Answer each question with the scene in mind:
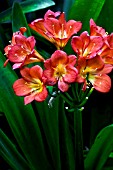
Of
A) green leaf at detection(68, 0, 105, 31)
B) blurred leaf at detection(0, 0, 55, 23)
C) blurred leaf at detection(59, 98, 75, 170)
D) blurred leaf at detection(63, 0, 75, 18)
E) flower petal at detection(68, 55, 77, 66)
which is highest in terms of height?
flower petal at detection(68, 55, 77, 66)

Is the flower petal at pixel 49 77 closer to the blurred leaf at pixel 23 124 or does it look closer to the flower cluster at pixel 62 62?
the flower cluster at pixel 62 62

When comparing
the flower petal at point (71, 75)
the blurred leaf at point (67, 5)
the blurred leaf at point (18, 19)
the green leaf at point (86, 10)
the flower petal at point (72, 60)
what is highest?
the flower petal at point (72, 60)

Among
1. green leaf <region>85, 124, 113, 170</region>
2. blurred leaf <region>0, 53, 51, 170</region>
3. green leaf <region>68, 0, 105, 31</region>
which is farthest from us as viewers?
green leaf <region>68, 0, 105, 31</region>

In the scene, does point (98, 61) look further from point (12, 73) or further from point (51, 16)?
point (12, 73)

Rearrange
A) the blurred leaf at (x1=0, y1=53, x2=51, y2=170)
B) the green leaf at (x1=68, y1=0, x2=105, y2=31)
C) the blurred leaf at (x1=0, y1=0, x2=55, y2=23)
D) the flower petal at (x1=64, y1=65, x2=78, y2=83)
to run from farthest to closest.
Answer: the blurred leaf at (x1=0, y1=0, x2=55, y2=23), the green leaf at (x1=68, y1=0, x2=105, y2=31), the blurred leaf at (x1=0, y1=53, x2=51, y2=170), the flower petal at (x1=64, y1=65, x2=78, y2=83)

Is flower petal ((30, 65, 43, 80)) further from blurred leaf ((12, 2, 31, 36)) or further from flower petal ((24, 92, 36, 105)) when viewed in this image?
blurred leaf ((12, 2, 31, 36))

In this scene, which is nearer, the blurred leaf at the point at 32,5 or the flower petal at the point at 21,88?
the flower petal at the point at 21,88

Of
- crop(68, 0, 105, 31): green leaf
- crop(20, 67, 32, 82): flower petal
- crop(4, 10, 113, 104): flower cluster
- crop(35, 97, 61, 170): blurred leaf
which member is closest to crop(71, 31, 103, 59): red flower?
crop(4, 10, 113, 104): flower cluster

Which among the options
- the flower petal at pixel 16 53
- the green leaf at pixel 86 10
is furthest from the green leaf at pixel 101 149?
the green leaf at pixel 86 10
